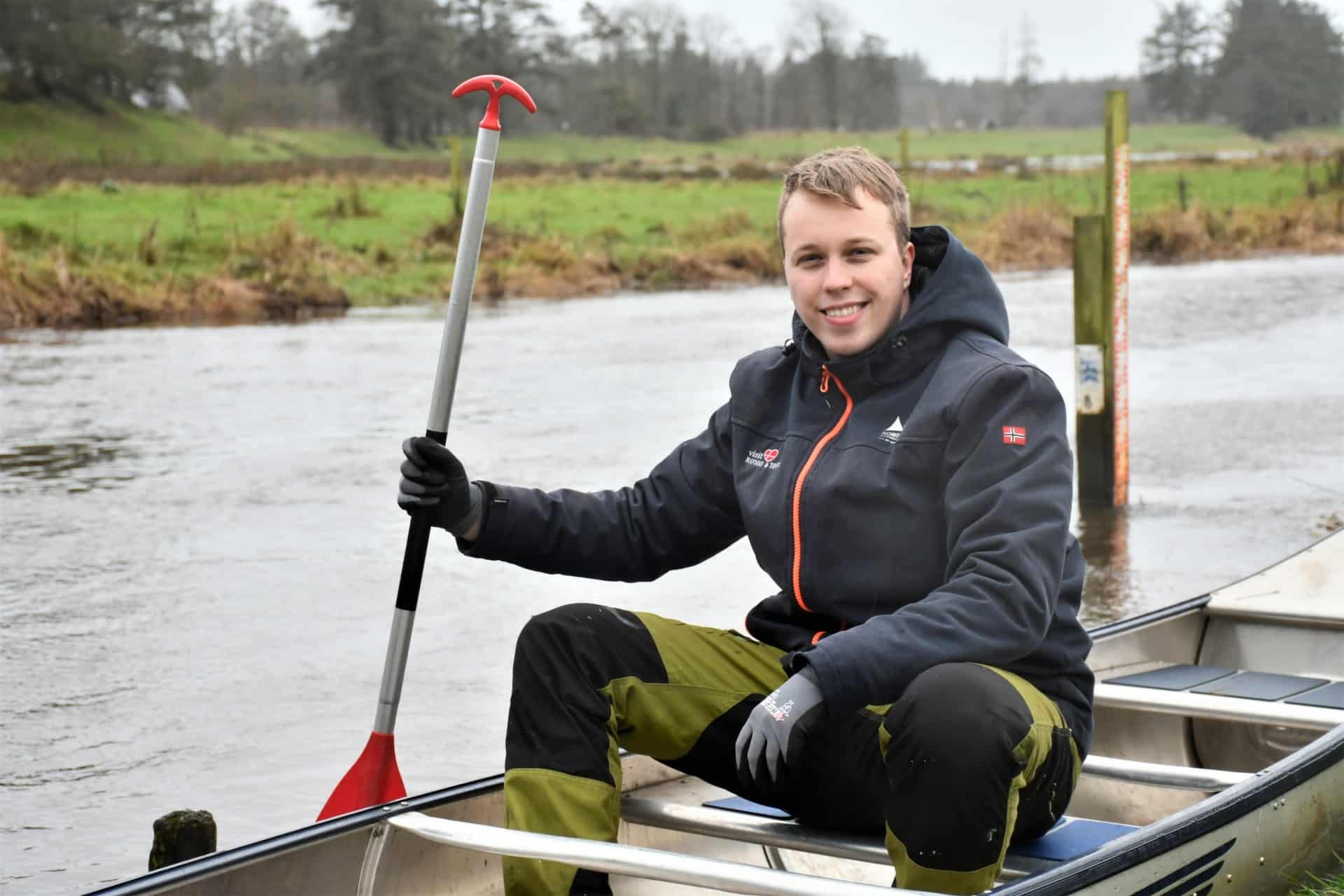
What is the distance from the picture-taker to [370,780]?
11.7 ft

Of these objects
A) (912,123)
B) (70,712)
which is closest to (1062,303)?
(70,712)

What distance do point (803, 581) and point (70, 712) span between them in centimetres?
293

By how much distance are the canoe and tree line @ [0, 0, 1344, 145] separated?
45237 mm

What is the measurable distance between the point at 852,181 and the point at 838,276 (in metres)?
0.16

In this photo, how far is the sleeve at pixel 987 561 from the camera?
107 inches

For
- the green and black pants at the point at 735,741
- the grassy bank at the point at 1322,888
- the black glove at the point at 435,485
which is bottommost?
the grassy bank at the point at 1322,888

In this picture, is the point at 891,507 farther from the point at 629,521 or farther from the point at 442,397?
the point at 442,397

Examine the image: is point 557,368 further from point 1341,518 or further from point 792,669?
point 792,669

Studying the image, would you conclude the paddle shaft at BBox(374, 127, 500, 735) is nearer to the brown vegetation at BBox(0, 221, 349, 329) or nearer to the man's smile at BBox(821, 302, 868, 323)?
the man's smile at BBox(821, 302, 868, 323)

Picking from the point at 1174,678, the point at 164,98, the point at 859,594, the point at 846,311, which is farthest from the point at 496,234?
the point at 164,98

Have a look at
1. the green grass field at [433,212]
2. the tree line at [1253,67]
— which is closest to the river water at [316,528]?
the green grass field at [433,212]

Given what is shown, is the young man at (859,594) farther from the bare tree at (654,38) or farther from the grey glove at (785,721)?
the bare tree at (654,38)

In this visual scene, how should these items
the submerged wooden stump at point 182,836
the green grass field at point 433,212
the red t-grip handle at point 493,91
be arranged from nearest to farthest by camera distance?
the submerged wooden stump at point 182,836
the red t-grip handle at point 493,91
the green grass field at point 433,212

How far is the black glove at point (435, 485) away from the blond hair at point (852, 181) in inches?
29.3
